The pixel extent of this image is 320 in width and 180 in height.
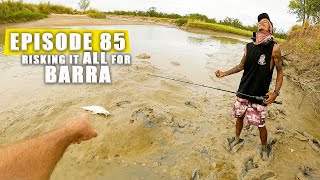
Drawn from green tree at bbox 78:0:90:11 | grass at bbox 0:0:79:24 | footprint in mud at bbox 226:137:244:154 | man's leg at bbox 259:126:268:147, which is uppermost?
green tree at bbox 78:0:90:11

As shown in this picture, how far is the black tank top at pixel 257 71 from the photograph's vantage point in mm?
4445

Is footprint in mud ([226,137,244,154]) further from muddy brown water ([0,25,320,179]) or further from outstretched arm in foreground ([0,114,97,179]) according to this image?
outstretched arm in foreground ([0,114,97,179])

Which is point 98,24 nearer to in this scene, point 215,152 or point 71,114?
point 71,114

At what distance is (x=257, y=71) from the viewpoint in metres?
4.55

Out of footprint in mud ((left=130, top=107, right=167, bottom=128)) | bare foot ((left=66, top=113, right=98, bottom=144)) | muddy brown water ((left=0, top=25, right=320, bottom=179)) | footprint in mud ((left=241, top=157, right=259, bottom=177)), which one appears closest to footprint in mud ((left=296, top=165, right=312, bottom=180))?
muddy brown water ((left=0, top=25, right=320, bottom=179))

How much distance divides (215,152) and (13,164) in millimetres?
3938

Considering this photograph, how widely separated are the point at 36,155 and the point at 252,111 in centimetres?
366

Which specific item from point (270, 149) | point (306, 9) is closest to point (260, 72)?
point (270, 149)

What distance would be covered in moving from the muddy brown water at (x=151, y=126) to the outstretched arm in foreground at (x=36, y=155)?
2867 mm

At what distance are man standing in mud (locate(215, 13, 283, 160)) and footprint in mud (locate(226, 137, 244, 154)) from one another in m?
0.43

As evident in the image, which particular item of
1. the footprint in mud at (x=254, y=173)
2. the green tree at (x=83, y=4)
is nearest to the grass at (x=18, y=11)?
the green tree at (x=83, y=4)

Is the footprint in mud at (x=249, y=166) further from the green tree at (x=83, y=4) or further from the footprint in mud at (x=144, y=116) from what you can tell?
the green tree at (x=83, y=4)

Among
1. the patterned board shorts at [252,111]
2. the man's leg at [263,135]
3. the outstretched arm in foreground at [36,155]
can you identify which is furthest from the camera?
the man's leg at [263,135]

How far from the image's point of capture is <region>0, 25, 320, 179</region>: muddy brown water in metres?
4.67
